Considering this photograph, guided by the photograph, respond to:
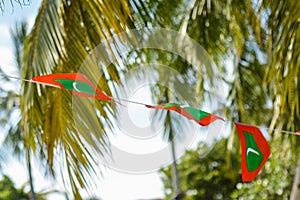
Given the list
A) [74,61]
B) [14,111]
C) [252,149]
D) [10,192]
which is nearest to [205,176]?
[14,111]

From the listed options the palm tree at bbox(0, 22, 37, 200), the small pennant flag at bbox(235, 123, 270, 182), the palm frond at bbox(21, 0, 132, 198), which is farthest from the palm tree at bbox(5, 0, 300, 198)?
the palm tree at bbox(0, 22, 37, 200)

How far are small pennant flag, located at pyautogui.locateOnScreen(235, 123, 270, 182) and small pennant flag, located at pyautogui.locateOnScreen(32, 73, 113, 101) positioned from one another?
97cm

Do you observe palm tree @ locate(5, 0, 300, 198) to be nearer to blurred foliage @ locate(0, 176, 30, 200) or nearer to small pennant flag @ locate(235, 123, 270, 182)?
small pennant flag @ locate(235, 123, 270, 182)

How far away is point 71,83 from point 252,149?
3.96ft

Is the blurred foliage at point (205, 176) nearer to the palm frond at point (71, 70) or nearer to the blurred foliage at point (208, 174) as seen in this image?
the blurred foliage at point (208, 174)

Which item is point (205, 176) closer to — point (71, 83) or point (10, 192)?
point (10, 192)

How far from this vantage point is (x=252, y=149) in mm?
3680

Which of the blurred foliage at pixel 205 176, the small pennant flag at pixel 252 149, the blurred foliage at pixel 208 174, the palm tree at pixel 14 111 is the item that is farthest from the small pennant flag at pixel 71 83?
the blurred foliage at pixel 205 176

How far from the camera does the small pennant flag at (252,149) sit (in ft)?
11.9

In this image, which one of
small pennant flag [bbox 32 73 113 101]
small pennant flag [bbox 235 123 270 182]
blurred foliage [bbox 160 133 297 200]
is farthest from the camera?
blurred foliage [bbox 160 133 297 200]

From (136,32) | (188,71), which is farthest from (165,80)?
(136,32)

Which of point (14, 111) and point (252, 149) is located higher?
point (14, 111)

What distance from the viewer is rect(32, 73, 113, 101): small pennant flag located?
116 inches

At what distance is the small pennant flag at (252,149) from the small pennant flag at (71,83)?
0.97 m
